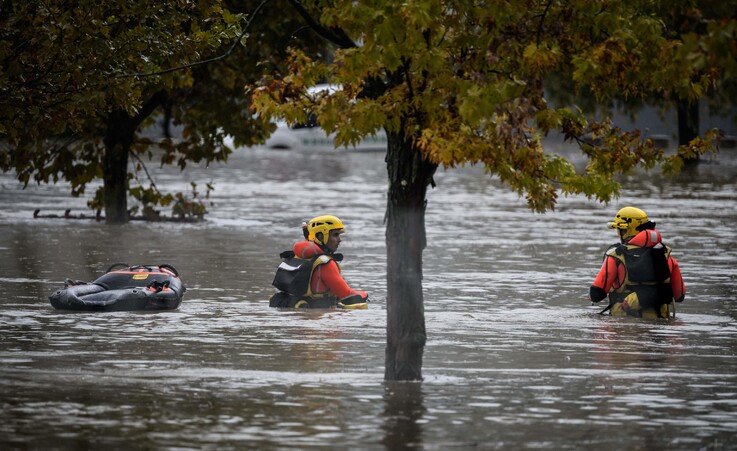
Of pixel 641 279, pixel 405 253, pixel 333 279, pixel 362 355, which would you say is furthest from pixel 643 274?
pixel 405 253

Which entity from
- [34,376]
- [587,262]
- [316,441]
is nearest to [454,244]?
[587,262]

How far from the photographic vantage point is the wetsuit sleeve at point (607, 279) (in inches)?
592

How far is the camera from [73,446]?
29.3 feet

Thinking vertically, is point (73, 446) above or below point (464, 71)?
below

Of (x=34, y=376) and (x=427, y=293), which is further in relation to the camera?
(x=427, y=293)

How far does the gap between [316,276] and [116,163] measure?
35.0 feet

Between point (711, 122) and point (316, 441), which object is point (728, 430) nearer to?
point (316, 441)

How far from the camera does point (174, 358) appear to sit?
12297mm

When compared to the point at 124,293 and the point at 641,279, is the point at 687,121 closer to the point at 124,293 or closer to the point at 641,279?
the point at 641,279

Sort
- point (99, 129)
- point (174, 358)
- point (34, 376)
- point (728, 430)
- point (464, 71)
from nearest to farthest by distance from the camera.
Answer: point (728, 430) < point (464, 71) < point (34, 376) < point (174, 358) < point (99, 129)

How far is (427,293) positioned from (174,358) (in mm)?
5104

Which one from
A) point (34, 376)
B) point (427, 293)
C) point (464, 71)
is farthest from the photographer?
point (427, 293)

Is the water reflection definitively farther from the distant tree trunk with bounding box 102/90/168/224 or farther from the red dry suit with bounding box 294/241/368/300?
the distant tree trunk with bounding box 102/90/168/224

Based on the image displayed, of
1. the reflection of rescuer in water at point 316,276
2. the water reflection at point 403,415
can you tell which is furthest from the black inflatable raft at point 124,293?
the water reflection at point 403,415
